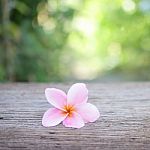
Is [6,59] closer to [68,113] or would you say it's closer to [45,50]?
[45,50]

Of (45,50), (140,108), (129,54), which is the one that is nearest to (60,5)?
(45,50)

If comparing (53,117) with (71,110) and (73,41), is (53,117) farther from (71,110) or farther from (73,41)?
(73,41)

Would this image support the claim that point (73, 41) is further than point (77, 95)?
Yes

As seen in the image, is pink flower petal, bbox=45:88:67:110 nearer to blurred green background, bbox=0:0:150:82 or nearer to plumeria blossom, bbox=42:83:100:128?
plumeria blossom, bbox=42:83:100:128

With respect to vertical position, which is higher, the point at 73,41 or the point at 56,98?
the point at 56,98

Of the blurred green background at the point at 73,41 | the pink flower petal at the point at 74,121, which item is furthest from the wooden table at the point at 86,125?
the blurred green background at the point at 73,41

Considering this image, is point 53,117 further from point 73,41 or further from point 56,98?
point 73,41

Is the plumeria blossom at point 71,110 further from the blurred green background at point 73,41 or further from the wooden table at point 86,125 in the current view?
the blurred green background at point 73,41

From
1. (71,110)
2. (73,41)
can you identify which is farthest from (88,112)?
(73,41)
